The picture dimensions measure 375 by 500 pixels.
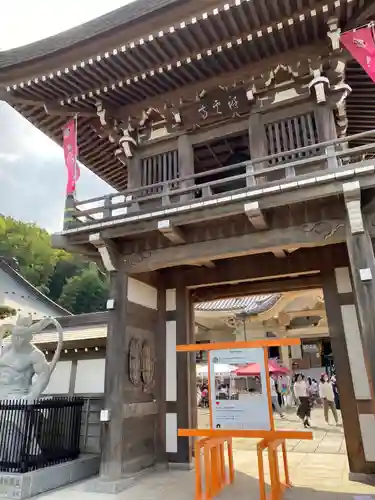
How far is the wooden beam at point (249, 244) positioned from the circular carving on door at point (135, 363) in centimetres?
146

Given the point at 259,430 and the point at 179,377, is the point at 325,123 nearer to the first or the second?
the point at 259,430

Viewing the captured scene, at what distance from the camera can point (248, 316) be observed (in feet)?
52.0

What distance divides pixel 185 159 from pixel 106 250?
254 cm

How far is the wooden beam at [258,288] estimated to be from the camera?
775cm

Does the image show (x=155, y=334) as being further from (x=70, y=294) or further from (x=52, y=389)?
(x=70, y=294)

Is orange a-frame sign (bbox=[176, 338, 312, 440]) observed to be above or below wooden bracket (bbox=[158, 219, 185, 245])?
below

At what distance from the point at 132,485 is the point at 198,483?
177cm

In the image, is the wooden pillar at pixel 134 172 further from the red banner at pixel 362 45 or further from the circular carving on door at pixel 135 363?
the red banner at pixel 362 45

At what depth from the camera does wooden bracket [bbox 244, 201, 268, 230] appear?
593cm

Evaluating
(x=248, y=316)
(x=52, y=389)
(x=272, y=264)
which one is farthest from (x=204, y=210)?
(x=248, y=316)

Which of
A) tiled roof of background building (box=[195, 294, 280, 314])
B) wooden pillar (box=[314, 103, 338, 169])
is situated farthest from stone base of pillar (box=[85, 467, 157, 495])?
tiled roof of background building (box=[195, 294, 280, 314])

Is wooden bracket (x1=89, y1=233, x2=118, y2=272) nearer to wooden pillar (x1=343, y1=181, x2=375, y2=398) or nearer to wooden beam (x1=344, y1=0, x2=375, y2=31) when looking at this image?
wooden pillar (x1=343, y1=181, x2=375, y2=398)

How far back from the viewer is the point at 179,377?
780 cm

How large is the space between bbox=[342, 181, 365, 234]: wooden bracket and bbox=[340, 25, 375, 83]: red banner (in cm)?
186
